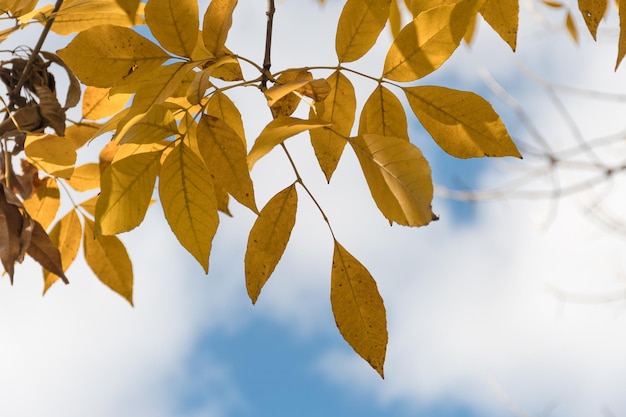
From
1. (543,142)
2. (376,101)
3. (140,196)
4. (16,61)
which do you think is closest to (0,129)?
(16,61)

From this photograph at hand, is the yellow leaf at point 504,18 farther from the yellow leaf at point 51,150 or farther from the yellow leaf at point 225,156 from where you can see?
the yellow leaf at point 51,150

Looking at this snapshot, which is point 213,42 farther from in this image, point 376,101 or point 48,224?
point 48,224

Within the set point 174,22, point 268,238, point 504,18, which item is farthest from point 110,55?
point 504,18

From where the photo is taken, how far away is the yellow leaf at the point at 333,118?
1.42ft

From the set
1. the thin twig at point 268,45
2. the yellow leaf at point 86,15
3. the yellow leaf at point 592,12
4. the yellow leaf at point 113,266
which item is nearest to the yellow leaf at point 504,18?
the yellow leaf at point 592,12

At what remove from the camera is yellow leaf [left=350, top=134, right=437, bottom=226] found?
335mm

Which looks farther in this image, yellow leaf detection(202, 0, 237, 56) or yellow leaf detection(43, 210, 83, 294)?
yellow leaf detection(43, 210, 83, 294)

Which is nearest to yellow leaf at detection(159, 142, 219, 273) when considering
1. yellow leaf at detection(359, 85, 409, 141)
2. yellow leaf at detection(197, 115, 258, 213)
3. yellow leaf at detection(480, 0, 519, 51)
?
yellow leaf at detection(197, 115, 258, 213)

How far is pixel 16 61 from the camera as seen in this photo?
1.80 feet

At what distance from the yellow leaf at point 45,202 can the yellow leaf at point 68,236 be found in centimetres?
1

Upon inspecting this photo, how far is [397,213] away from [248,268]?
0.12 metres

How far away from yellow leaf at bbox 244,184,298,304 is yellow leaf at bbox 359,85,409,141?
0.07 metres

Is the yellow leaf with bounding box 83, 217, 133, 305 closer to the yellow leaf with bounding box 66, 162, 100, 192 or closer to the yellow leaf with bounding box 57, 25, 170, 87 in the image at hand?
the yellow leaf with bounding box 66, 162, 100, 192

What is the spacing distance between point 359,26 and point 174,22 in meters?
0.11
